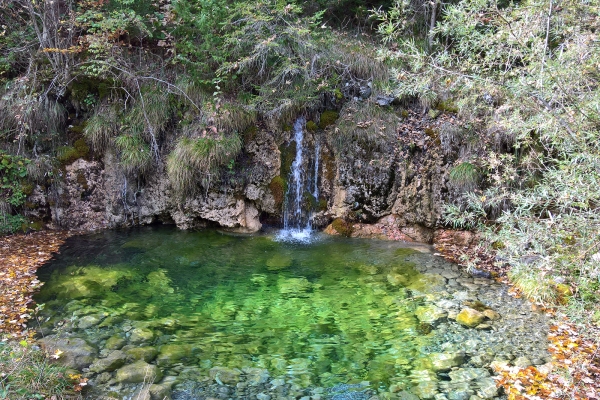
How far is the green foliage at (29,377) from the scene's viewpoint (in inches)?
123

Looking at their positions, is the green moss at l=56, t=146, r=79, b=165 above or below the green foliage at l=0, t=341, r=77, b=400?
above

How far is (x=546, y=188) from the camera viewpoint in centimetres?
345

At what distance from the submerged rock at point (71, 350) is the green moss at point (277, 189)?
182 inches

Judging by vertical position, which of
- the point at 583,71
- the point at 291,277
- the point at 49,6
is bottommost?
the point at 291,277

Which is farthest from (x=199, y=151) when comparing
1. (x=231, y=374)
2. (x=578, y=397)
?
(x=578, y=397)

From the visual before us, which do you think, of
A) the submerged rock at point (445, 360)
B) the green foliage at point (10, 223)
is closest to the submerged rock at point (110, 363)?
the submerged rock at point (445, 360)

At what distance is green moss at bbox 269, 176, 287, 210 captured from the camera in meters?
8.18

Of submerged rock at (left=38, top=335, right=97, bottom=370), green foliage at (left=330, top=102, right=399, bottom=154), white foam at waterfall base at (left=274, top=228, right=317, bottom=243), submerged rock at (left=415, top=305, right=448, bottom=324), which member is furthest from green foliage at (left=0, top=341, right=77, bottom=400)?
green foliage at (left=330, top=102, right=399, bottom=154)

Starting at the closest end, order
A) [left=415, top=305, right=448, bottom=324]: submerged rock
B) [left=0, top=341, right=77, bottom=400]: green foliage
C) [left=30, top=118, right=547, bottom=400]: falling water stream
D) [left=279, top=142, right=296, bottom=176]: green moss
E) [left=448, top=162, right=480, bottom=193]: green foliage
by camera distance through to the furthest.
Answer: [left=0, top=341, right=77, bottom=400]: green foliage → [left=30, top=118, right=547, bottom=400]: falling water stream → [left=415, top=305, right=448, bottom=324]: submerged rock → [left=448, top=162, right=480, bottom=193]: green foliage → [left=279, top=142, right=296, bottom=176]: green moss

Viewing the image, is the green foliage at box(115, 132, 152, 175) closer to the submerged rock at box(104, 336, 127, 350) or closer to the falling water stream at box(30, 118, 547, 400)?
the falling water stream at box(30, 118, 547, 400)

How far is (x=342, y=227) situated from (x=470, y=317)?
3.53m

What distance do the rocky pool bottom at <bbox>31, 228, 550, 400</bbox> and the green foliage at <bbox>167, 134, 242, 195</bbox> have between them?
1450 millimetres

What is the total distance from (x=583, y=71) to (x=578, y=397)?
2.77 metres

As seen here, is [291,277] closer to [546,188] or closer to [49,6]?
[546,188]
